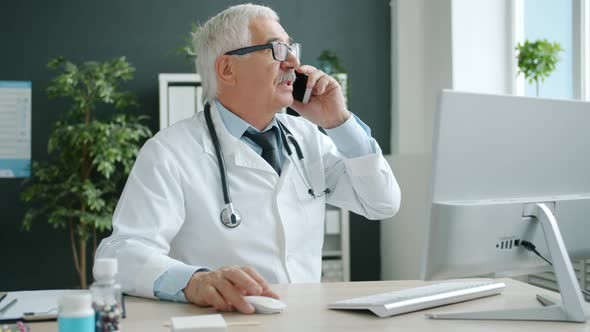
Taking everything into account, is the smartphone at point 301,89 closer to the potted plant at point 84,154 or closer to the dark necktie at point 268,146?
the dark necktie at point 268,146

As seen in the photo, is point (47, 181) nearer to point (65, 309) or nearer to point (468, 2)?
point (468, 2)

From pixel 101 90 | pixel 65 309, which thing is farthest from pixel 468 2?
pixel 65 309

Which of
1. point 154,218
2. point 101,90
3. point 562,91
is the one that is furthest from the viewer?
point 101,90

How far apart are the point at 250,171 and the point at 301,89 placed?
1.00ft

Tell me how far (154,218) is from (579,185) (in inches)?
37.3

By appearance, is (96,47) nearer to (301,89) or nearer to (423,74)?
(423,74)

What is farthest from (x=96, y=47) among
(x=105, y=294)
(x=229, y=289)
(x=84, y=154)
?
(x=105, y=294)

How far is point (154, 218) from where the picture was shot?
1599mm

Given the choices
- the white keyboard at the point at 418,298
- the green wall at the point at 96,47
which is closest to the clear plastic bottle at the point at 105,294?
the white keyboard at the point at 418,298

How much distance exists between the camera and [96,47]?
4438mm

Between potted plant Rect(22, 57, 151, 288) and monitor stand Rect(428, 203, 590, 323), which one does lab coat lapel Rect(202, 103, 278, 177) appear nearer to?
monitor stand Rect(428, 203, 590, 323)

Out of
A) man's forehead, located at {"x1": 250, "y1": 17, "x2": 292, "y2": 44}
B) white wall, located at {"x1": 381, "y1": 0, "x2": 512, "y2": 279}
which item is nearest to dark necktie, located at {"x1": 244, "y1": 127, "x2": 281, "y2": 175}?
man's forehead, located at {"x1": 250, "y1": 17, "x2": 292, "y2": 44}

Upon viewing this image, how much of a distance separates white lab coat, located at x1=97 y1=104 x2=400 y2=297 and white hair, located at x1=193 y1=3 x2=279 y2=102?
0.13 meters

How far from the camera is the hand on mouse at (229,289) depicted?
1251mm
